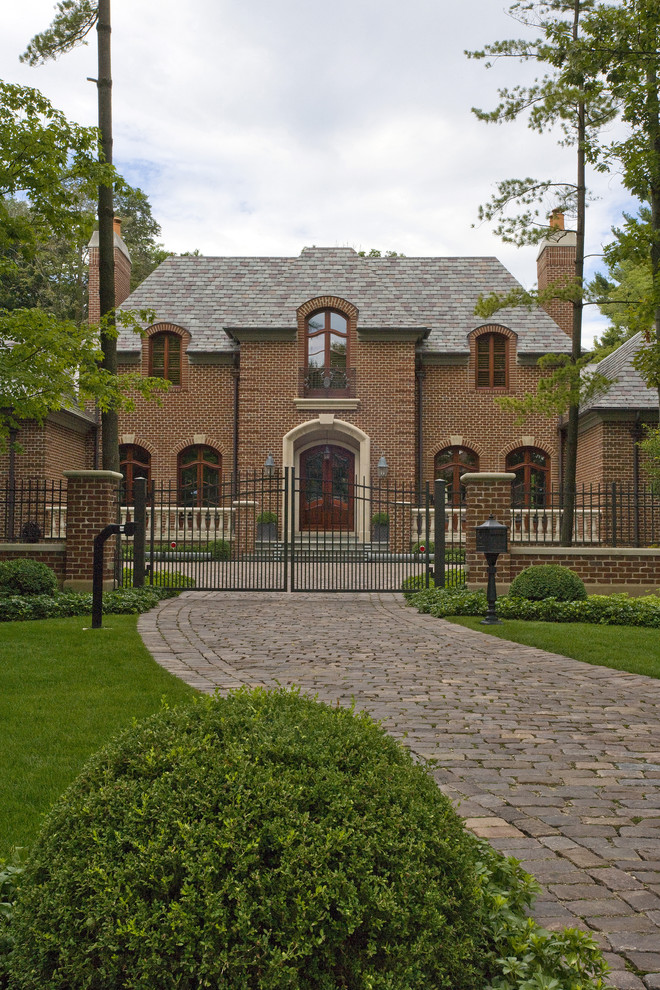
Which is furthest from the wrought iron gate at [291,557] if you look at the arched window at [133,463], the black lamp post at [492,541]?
the arched window at [133,463]

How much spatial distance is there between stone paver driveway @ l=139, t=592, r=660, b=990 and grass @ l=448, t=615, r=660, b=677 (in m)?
0.29

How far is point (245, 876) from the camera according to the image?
1.79 metres

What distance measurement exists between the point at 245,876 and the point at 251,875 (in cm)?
2

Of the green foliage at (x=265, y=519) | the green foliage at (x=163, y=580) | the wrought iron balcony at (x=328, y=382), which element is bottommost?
the green foliage at (x=163, y=580)

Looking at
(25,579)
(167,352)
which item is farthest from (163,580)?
(167,352)

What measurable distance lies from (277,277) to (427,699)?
875 inches

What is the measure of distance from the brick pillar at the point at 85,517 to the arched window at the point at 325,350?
12792 mm

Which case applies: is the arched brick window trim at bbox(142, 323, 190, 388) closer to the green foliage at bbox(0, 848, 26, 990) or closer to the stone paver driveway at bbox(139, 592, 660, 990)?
the stone paver driveway at bbox(139, 592, 660, 990)

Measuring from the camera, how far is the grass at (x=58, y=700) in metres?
3.84

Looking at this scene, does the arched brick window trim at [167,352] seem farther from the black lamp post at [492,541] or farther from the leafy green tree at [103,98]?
the black lamp post at [492,541]

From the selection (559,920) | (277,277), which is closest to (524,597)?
(559,920)

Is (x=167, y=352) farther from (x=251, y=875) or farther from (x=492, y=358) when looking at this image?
(x=251, y=875)

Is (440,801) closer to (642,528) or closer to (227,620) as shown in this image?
(227,620)

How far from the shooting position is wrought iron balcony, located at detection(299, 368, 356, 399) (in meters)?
24.4
